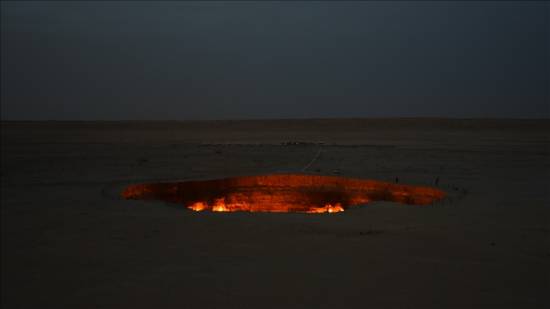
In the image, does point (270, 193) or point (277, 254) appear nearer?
point (277, 254)

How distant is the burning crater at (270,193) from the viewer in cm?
785

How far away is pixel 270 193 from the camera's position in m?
8.34

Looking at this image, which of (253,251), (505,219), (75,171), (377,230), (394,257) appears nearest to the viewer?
(394,257)

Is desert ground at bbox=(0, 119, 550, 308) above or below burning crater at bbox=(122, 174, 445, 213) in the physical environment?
below

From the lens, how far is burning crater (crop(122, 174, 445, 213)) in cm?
785

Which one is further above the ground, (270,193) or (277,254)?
(270,193)

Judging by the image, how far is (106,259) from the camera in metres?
3.96

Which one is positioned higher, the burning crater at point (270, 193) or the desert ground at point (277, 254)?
the burning crater at point (270, 193)

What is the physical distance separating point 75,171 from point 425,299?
9.34 m

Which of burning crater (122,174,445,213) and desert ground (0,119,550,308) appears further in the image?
burning crater (122,174,445,213)

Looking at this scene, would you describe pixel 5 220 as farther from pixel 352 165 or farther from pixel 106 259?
pixel 352 165

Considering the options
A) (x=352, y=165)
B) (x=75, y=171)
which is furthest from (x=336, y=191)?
(x=75, y=171)

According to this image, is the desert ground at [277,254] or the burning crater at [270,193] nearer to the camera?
the desert ground at [277,254]

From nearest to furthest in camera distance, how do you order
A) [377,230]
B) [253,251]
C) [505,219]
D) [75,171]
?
[253,251] < [377,230] < [505,219] < [75,171]
